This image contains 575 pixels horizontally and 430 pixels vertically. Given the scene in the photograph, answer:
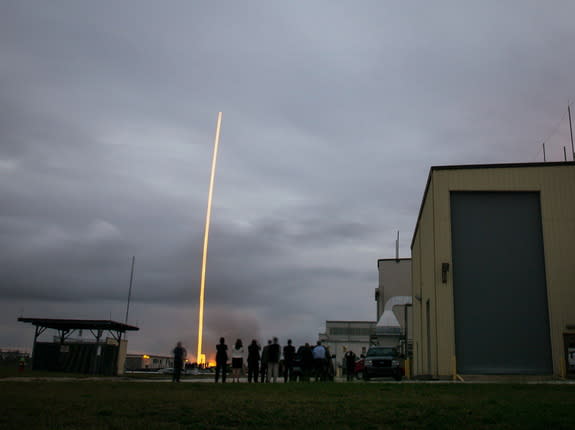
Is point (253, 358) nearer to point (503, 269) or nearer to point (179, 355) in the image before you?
point (179, 355)

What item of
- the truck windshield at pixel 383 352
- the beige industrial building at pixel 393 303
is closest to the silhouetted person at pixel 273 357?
the truck windshield at pixel 383 352

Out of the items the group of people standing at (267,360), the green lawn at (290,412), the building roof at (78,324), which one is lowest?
the green lawn at (290,412)

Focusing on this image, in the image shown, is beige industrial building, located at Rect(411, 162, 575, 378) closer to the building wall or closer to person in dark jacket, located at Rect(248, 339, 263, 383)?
person in dark jacket, located at Rect(248, 339, 263, 383)

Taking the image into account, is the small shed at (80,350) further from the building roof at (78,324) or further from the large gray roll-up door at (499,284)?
the large gray roll-up door at (499,284)

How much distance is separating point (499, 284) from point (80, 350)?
2644 centimetres

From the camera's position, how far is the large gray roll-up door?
82.7 ft

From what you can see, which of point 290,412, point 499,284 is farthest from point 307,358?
point 290,412

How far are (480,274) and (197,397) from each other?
17627mm

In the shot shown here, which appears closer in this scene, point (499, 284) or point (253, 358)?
point (253, 358)

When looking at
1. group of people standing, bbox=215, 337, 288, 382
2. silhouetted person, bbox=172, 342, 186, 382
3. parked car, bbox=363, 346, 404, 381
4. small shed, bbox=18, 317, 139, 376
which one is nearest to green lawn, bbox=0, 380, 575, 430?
group of people standing, bbox=215, 337, 288, 382

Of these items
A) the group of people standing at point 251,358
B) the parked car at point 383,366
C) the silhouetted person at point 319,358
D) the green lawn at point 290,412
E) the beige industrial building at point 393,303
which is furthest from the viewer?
the beige industrial building at point 393,303

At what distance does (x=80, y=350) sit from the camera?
38.5 meters

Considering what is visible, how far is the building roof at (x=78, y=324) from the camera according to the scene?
37688 mm

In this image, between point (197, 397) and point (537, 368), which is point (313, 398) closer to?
point (197, 397)
